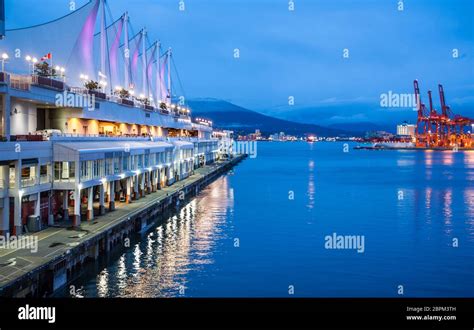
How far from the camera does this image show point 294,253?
26.6 metres

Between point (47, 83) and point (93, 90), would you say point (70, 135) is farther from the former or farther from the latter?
point (93, 90)

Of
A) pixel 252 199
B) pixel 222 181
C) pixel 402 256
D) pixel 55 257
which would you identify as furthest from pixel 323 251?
pixel 222 181

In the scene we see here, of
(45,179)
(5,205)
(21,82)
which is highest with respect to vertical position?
(21,82)

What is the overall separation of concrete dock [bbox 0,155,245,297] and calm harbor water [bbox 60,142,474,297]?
26.2 inches

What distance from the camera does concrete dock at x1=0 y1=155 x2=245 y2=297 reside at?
15562mm

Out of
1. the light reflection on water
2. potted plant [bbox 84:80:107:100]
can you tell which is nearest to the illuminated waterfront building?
potted plant [bbox 84:80:107:100]

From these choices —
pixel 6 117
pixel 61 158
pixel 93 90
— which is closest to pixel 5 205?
pixel 6 117

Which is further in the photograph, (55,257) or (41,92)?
(41,92)

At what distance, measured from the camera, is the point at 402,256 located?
26109 mm

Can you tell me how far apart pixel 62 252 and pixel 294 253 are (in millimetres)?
11658

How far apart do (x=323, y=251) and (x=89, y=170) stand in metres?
11.2

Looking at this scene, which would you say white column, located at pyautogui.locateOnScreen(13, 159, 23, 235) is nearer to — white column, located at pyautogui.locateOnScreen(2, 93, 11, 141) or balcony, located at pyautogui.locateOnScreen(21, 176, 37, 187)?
balcony, located at pyautogui.locateOnScreen(21, 176, 37, 187)

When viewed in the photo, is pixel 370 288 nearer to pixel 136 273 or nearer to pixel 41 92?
pixel 136 273

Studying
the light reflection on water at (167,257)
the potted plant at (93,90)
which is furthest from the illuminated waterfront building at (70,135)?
the light reflection on water at (167,257)
